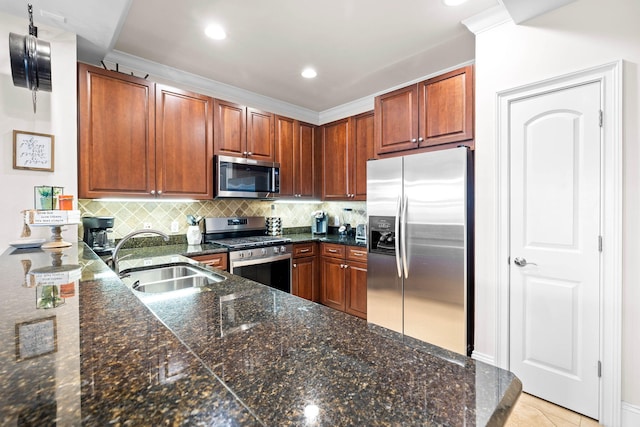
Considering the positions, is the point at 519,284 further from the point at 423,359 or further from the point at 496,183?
the point at 423,359

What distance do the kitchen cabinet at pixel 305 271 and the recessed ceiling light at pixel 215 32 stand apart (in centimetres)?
212

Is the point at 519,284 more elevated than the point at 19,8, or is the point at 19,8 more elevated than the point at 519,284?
the point at 19,8

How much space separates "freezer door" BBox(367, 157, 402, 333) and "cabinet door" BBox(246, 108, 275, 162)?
50.7 inches

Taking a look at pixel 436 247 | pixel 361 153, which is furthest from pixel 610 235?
pixel 361 153

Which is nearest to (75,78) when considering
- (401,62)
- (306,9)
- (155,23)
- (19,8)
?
(19,8)

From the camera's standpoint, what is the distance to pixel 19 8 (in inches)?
72.4

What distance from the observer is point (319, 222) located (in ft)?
13.4

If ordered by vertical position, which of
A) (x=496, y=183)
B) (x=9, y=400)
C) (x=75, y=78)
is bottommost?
(x=9, y=400)

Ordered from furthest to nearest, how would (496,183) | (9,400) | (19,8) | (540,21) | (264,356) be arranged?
1. (496,183)
2. (540,21)
3. (19,8)
4. (264,356)
5. (9,400)

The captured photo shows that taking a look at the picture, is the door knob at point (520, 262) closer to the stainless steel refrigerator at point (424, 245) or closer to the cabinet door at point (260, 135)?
the stainless steel refrigerator at point (424, 245)

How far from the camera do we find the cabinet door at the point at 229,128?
9.93 feet

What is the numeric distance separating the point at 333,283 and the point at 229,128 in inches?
82.3

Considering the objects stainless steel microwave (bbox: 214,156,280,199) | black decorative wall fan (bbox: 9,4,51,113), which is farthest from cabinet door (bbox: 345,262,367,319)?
black decorative wall fan (bbox: 9,4,51,113)

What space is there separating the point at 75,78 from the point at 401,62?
2707 mm
